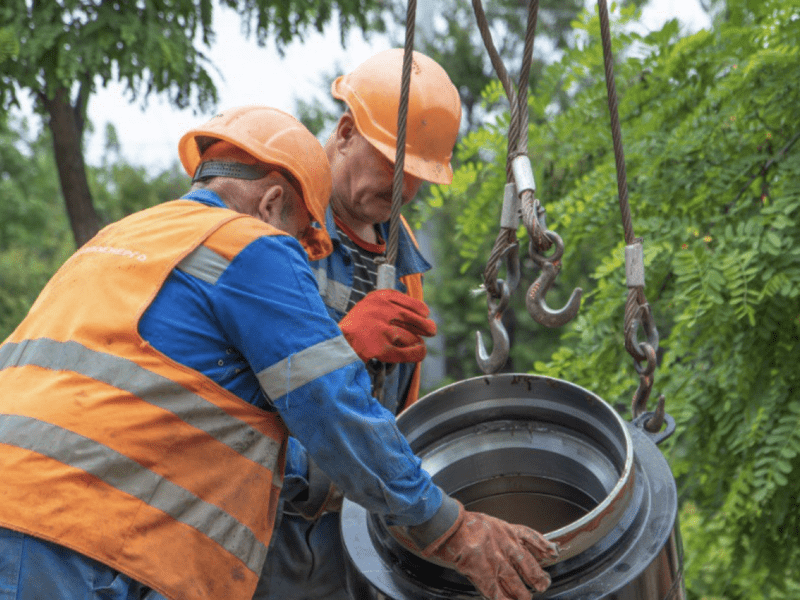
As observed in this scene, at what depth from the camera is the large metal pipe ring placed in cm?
205

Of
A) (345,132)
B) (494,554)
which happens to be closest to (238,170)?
(345,132)

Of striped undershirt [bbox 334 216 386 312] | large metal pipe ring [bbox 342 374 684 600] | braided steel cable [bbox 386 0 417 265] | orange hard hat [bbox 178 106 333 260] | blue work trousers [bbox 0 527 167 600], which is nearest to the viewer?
blue work trousers [bbox 0 527 167 600]

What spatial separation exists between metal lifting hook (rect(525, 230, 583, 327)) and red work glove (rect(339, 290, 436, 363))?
0.90 ft

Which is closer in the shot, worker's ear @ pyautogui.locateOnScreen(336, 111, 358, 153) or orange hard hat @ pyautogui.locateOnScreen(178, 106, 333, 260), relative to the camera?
orange hard hat @ pyautogui.locateOnScreen(178, 106, 333, 260)

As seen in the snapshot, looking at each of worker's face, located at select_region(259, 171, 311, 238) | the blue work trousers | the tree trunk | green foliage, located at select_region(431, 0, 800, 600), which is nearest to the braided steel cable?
worker's face, located at select_region(259, 171, 311, 238)

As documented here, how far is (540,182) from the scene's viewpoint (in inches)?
161

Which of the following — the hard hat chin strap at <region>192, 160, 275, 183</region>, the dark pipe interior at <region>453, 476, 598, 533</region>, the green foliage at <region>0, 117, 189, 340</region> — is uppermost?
the hard hat chin strap at <region>192, 160, 275, 183</region>

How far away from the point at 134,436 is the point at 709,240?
7.08 ft

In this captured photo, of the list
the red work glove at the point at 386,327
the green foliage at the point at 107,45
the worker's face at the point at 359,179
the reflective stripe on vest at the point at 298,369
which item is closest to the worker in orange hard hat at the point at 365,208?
the worker's face at the point at 359,179

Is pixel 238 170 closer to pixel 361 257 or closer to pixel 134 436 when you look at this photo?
pixel 134 436

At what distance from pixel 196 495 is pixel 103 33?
359 centimetres

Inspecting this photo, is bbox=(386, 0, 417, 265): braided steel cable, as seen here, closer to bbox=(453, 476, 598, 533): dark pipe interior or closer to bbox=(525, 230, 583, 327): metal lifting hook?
bbox=(525, 230, 583, 327): metal lifting hook

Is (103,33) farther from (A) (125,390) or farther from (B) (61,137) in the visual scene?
(A) (125,390)

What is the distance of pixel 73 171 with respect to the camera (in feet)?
18.2
